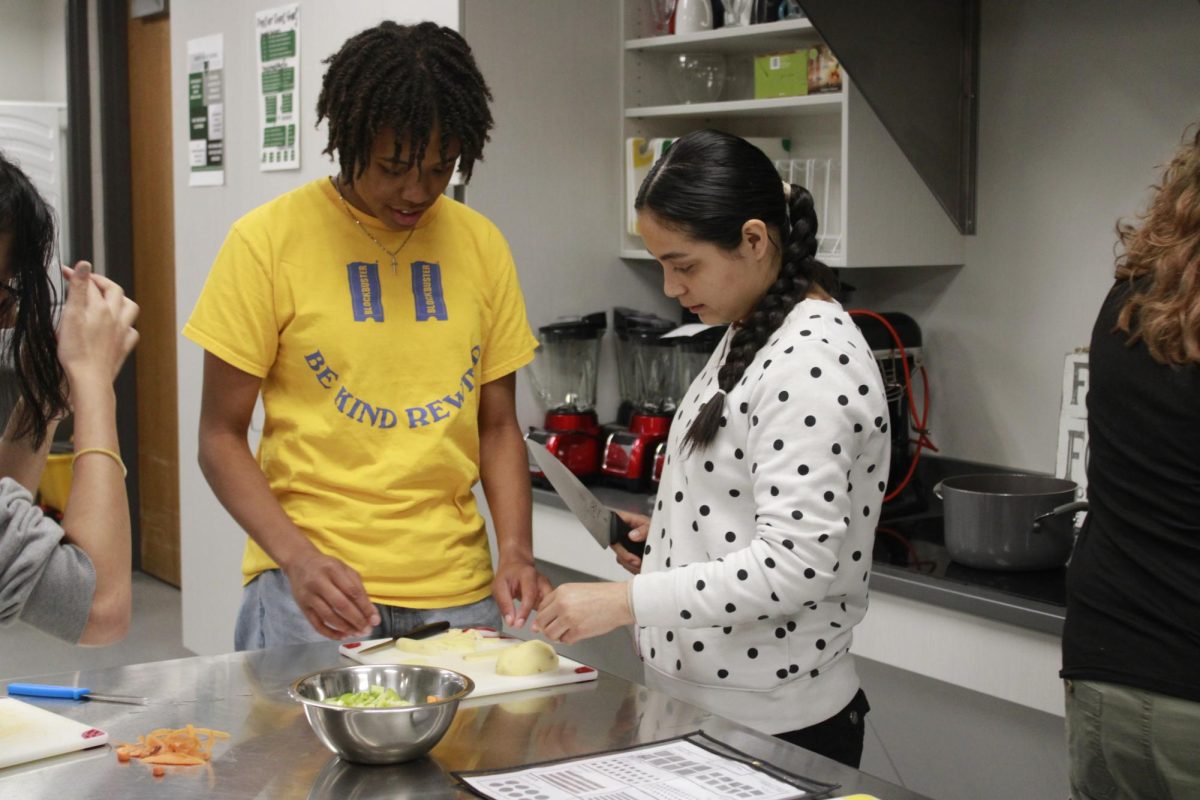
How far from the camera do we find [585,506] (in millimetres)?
1742

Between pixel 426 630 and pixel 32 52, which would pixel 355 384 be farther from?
pixel 32 52

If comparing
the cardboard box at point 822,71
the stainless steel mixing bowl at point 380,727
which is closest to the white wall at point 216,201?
the cardboard box at point 822,71

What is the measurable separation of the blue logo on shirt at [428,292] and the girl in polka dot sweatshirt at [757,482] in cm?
34

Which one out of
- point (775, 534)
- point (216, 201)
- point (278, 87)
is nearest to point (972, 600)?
point (775, 534)

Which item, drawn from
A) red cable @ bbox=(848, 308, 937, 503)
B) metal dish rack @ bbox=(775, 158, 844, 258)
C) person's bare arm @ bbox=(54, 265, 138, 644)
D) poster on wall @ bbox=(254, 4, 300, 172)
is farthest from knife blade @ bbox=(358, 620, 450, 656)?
poster on wall @ bbox=(254, 4, 300, 172)

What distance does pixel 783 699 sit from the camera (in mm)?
1521

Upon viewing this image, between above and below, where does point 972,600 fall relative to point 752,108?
below

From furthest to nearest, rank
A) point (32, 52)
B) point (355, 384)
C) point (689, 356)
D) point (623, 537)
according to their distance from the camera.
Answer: point (32, 52) < point (689, 356) < point (623, 537) < point (355, 384)

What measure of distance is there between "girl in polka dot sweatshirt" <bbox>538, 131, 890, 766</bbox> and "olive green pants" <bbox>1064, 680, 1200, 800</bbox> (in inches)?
10.4

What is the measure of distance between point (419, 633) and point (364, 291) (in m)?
0.46

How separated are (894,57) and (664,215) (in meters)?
1.26

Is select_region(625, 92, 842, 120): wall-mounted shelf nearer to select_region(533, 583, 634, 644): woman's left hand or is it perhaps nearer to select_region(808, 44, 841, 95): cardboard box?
select_region(808, 44, 841, 95): cardboard box

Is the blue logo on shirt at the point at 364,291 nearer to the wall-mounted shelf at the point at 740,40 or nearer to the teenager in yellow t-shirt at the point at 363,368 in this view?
the teenager in yellow t-shirt at the point at 363,368

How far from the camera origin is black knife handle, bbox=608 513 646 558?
1817 mm
